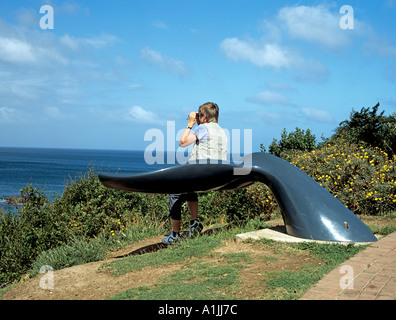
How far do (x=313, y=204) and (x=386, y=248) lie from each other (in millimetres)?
968

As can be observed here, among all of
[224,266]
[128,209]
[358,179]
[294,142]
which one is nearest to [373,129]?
[294,142]

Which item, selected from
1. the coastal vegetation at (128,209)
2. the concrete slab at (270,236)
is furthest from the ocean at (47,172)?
the concrete slab at (270,236)

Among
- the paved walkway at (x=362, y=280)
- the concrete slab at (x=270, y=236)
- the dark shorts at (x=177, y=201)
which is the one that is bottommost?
the paved walkway at (x=362, y=280)

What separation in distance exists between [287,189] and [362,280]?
189cm

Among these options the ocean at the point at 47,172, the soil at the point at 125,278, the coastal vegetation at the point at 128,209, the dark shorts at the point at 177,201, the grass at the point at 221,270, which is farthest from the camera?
the ocean at the point at 47,172

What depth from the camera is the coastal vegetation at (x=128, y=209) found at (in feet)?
22.4

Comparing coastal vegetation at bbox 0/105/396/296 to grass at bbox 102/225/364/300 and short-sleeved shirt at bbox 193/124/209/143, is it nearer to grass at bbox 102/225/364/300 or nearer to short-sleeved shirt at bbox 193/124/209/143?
grass at bbox 102/225/364/300

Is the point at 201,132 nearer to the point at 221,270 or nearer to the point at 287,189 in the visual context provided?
the point at 287,189

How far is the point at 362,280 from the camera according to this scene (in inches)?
136

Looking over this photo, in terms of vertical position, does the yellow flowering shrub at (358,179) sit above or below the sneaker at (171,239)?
above

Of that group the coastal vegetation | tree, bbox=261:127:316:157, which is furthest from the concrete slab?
tree, bbox=261:127:316:157

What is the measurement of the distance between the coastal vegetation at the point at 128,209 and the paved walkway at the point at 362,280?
197cm

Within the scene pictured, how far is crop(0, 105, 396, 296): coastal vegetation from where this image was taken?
6.82 m

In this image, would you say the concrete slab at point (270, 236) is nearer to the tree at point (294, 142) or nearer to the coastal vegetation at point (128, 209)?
the coastal vegetation at point (128, 209)
